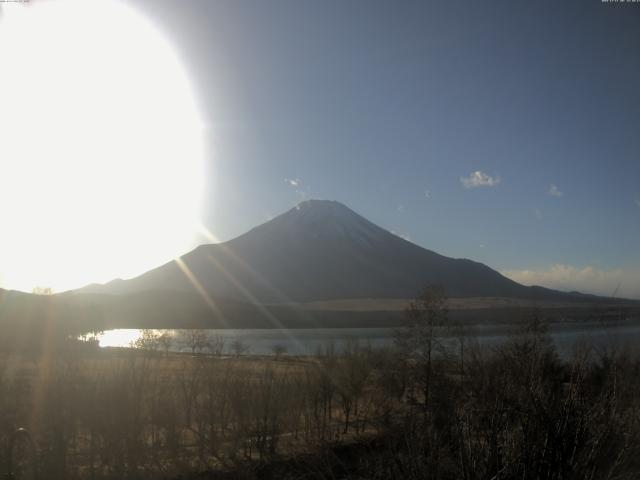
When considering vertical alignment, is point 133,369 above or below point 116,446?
above

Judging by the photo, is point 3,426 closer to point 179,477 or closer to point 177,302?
point 179,477

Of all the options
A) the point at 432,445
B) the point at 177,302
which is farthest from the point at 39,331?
the point at 177,302

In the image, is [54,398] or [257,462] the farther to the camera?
[257,462]

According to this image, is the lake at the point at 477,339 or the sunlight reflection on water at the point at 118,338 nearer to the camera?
the lake at the point at 477,339

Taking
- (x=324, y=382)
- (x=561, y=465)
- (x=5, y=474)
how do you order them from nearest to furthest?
(x=561, y=465) → (x=5, y=474) → (x=324, y=382)

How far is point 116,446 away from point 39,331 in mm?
51782

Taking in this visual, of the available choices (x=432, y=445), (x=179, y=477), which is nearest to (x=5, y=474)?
(x=179, y=477)

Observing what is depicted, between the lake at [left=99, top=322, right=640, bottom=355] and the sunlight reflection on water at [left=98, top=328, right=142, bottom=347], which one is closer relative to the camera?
the lake at [left=99, top=322, right=640, bottom=355]

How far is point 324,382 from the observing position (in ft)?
80.4

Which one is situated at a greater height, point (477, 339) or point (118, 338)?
point (477, 339)

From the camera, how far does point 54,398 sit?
598 inches

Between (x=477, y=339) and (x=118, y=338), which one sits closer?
(x=477, y=339)

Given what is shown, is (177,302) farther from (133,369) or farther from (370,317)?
(133,369)

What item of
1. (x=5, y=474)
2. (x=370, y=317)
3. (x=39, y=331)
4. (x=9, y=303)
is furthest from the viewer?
(x=370, y=317)
